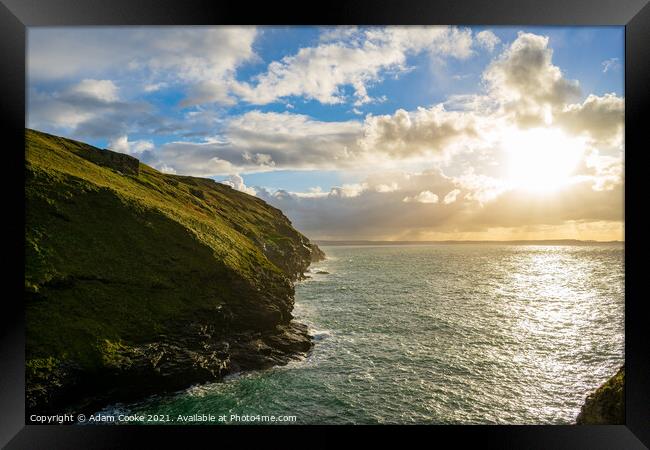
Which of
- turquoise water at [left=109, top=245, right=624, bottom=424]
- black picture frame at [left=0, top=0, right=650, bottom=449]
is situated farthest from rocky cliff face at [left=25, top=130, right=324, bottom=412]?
black picture frame at [left=0, top=0, right=650, bottom=449]

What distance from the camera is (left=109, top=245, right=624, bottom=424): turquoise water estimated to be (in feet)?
60.9

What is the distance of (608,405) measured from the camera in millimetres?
14625

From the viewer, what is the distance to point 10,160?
12609mm

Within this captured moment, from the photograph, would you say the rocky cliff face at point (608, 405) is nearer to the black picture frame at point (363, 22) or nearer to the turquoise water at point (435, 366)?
the black picture frame at point (363, 22)

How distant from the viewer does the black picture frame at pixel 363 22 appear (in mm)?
11992

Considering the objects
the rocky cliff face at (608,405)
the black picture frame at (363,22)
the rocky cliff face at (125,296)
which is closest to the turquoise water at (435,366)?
the rocky cliff face at (125,296)

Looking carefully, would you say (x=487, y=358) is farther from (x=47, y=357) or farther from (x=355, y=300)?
(x=47, y=357)

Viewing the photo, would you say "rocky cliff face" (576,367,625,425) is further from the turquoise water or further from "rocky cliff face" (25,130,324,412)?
"rocky cliff face" (25,130,324,412)

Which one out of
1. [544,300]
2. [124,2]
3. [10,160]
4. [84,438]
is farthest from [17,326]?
[544,300]

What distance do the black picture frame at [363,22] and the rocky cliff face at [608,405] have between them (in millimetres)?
2016

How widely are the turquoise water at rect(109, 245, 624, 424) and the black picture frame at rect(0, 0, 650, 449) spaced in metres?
3.77

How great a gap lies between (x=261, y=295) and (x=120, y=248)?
11770mm

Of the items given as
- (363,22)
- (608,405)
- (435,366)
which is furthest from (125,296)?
(608,405)

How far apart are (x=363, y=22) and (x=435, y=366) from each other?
950 inches
